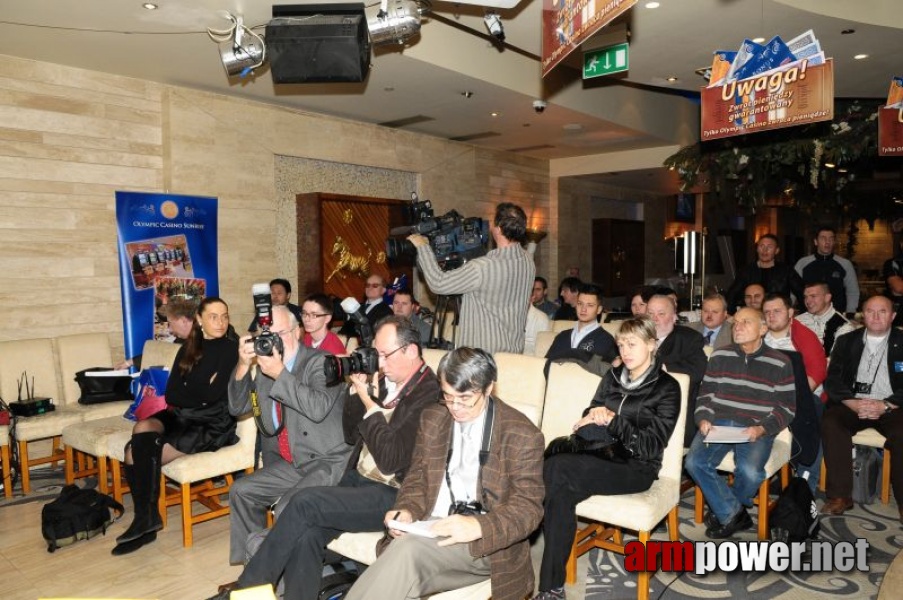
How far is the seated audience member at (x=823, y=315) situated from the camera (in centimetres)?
495

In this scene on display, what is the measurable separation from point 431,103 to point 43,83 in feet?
11.9

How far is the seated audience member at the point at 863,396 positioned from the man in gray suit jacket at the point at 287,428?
2989 mm

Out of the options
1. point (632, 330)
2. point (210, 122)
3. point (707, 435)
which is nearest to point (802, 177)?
point (707, 435)

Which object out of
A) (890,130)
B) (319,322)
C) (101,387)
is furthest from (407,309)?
(890,130)

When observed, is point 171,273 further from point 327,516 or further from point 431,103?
point 327,516

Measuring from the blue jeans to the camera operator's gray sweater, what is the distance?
1174mm

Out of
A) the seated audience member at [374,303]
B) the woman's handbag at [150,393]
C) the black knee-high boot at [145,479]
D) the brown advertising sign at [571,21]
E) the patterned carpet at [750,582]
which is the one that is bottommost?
the patterned carpet at [750,582]

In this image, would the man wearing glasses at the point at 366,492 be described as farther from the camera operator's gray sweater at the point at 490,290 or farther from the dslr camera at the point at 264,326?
the camera operator's gray sweater at the point at 490,290

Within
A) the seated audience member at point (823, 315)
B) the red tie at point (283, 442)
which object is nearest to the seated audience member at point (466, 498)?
the red tie at point (283, 442)

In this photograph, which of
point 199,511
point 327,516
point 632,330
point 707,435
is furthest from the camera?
point 199,511

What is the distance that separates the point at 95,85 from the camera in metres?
5.70

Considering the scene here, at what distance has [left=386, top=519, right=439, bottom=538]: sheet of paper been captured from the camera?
2.06 m

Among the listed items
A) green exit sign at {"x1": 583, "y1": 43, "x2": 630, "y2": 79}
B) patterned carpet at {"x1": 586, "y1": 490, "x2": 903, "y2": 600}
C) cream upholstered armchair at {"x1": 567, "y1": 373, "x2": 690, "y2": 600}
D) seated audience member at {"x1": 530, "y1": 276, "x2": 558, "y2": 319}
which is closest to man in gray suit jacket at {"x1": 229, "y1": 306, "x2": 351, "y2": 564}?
cream upholstered armchair at {"x1": 567, "y1": 373, "x2": 690, "y2": 600}

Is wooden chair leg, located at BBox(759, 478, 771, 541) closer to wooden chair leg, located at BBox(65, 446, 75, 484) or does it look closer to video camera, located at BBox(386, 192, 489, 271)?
video camera, located at BBox(386, 192, 489, 271)
